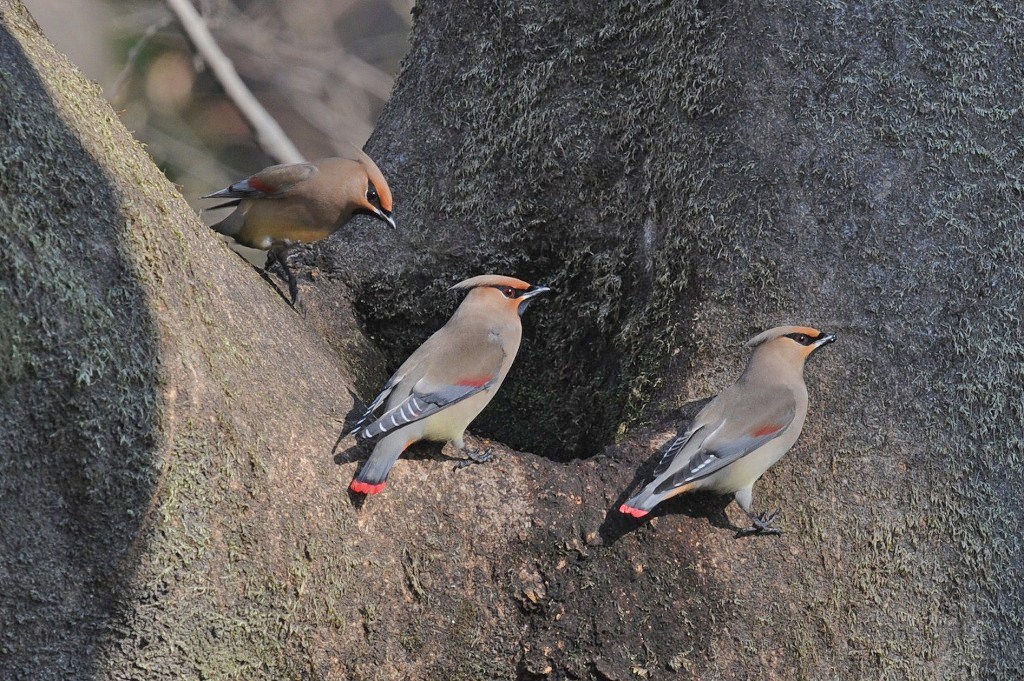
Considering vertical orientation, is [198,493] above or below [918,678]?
above

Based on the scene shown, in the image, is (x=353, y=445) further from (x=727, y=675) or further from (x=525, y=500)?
(x=727, y=675)

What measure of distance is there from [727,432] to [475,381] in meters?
0.84

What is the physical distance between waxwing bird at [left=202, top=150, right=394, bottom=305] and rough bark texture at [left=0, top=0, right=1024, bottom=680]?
0.94ft

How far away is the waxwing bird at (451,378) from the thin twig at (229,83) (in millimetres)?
4376

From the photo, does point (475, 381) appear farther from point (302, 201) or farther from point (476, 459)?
point (302, 201)

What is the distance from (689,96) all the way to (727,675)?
6.18ft

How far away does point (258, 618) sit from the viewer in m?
2.67

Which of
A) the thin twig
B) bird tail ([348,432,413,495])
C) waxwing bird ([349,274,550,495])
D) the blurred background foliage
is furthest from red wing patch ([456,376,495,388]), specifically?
the blurred background foliage

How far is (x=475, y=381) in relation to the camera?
11.8 ft

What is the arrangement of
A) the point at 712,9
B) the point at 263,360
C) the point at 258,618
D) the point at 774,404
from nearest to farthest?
the point at 258,618 < the point at 263,360 < the point at 774,404 < the point at 712,9

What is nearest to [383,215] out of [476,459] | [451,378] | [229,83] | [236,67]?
[451,378]

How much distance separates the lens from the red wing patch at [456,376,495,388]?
11.6 ft

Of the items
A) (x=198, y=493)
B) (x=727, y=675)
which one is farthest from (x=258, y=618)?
(x=727, y=675)

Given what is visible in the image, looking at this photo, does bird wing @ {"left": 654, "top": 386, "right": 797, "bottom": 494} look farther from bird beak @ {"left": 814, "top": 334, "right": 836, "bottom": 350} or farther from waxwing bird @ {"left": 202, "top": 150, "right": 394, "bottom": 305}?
waxwing bird @ {"left": 202, "top": 150, "right": 394, "bottom": 305}
